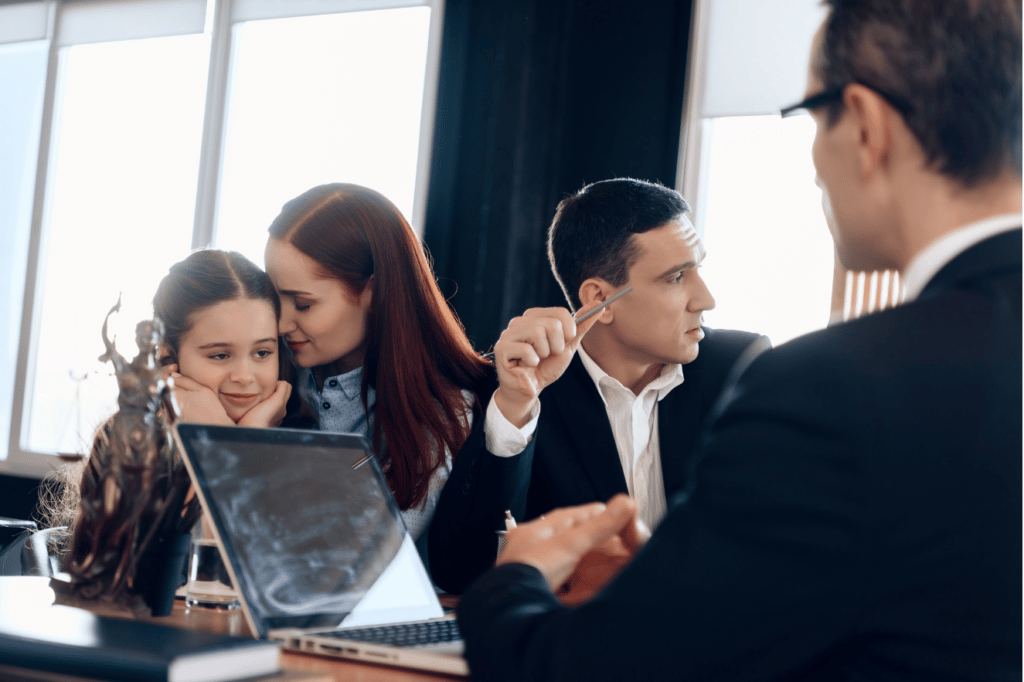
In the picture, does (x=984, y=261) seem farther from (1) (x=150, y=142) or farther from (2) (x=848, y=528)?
(1) (x=150, y=142)

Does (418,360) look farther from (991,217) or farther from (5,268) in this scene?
(5,268)

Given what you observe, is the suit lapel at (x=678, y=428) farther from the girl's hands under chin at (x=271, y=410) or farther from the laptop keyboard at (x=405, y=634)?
the laptop keyboard at (x=405, y=634)

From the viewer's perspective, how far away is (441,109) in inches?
154

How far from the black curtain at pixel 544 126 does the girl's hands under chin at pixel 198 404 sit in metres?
2.06

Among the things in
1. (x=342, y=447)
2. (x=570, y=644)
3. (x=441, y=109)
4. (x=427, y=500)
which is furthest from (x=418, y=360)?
(x=441, y=109)

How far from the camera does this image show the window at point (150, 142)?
4.41 metres

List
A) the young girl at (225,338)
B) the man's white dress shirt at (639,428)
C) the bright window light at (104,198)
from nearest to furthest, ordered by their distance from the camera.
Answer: the young girl at (225,338), the man's white dress shirt at (639,428), the bright window light at (104,198)

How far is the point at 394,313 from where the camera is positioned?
5.98ft

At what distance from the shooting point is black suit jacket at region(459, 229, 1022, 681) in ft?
2.08

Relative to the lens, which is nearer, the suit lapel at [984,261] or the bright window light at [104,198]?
the suit lapel at [984,261]

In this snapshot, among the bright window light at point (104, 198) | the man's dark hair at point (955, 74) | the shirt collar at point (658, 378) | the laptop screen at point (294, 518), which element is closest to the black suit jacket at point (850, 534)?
the man's dark hair at point (955, 74)

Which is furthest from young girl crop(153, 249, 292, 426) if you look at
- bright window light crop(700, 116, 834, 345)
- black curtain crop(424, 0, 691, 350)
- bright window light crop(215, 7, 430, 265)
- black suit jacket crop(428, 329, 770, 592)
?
bright window light crop(215, 7, 430, 265)

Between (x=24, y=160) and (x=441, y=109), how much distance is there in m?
2.62

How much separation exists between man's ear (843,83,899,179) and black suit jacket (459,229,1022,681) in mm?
172
